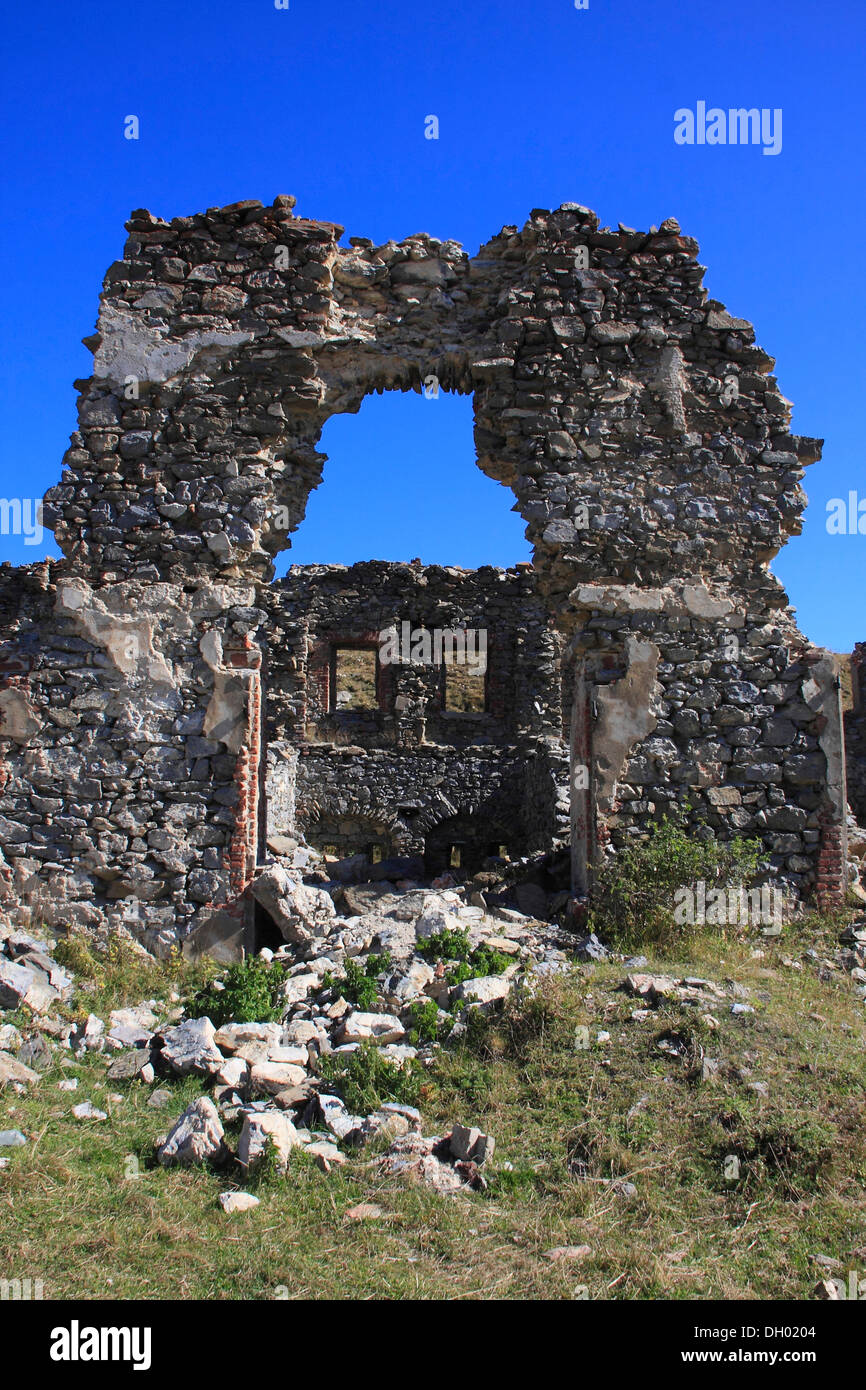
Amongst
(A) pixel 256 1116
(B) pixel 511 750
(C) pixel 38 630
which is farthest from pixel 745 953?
(B) pixel 511 750

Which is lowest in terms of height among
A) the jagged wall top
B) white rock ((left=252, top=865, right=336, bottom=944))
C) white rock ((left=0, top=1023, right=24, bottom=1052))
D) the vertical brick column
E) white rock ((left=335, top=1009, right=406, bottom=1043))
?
white rock ((left=0, top=1023, right=24, bottom=1052))

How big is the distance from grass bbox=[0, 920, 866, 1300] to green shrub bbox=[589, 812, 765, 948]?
148 cm

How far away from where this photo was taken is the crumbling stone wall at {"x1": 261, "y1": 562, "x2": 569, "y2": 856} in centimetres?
1631

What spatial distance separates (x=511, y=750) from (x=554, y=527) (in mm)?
9520

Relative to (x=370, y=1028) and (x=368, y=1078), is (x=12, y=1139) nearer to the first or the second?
(x=368, y=1078)

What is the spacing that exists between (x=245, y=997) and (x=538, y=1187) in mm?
2337

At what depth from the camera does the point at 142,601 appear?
6.99m

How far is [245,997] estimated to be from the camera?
17.8 ft

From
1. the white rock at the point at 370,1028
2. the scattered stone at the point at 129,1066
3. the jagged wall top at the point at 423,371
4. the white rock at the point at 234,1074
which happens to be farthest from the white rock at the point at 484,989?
the jagged wall top at the point at 423,371

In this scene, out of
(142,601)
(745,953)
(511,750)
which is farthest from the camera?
(511,750)

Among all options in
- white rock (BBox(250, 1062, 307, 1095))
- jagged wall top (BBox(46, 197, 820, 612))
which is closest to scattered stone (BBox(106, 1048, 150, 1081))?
white rock (BBox(250, 1062, 307, 1095))

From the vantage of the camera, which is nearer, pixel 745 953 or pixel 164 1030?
pixel 164 1030

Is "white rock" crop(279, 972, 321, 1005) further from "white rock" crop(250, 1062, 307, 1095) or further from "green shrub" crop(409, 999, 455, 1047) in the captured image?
"white rock" crop(250, 1062, 307, 1095)
